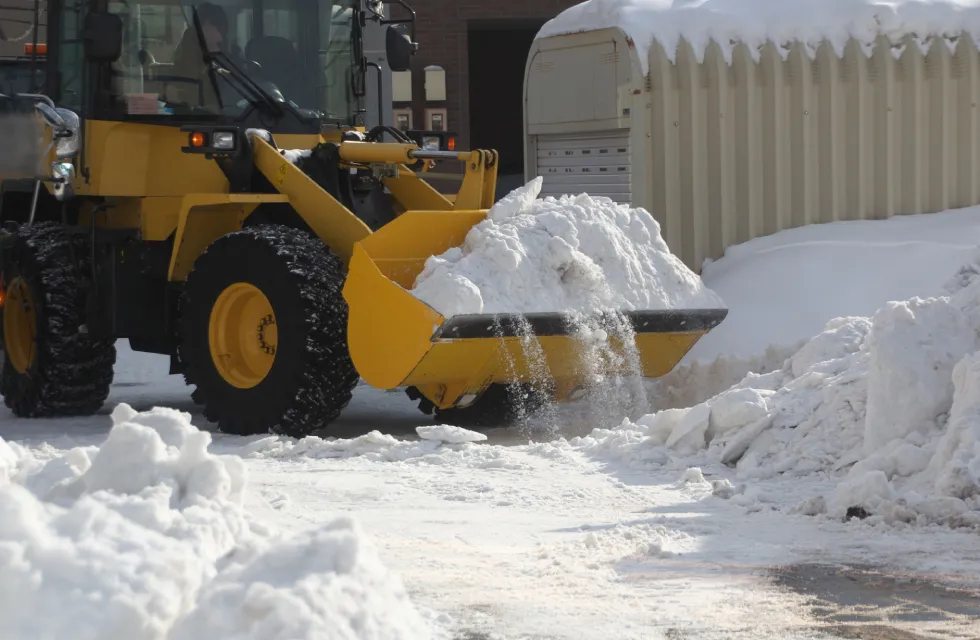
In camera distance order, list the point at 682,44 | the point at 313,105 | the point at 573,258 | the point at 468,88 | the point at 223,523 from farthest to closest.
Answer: the point at 468,88, the point at 682,44, the point at 313,105, the point at 573,258, the point at 223,523

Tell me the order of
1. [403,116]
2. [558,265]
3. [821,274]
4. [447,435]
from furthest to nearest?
[403,116], [821,274], [558,265], [447,435]

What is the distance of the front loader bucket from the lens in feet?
25.1

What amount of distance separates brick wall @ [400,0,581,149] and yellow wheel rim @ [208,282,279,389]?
1313cm

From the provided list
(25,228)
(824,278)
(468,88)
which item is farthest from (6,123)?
(468,88)

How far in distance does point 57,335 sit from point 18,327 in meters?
0.74

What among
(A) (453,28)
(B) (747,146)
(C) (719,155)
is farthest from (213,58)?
(A) (453,28)

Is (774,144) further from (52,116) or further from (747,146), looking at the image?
(52,116)

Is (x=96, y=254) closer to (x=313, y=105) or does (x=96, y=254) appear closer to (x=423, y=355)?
(x=313, y=105)

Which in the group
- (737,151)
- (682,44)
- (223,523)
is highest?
(682,44)

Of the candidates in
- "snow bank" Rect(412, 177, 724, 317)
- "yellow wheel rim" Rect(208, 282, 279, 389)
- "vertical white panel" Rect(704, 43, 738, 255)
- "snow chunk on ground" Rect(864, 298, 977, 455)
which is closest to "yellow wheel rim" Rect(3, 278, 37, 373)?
"yellow wheel rim" Rect(208, 282, 279, 389)

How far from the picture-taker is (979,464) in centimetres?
585

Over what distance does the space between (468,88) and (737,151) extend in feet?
37.8

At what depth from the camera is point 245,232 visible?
8367 millimetres

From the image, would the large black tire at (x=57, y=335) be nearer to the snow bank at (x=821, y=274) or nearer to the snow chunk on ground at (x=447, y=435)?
the snow chunk on ground at (x=447, y=435)
